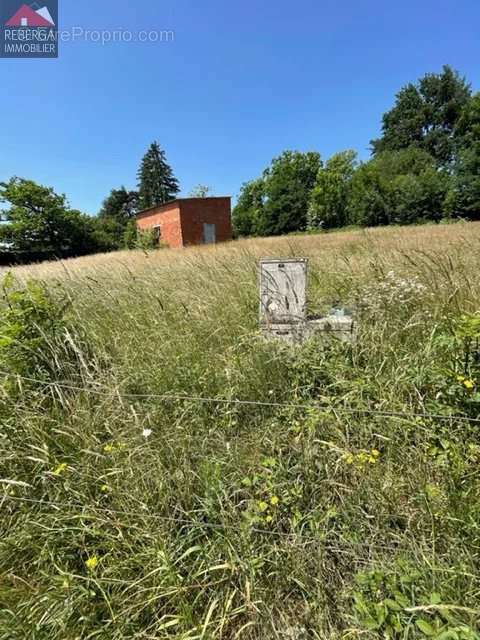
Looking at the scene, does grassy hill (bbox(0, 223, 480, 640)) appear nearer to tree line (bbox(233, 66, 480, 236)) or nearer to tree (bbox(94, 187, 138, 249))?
tree line (bbox(233, 66, 480, 236))

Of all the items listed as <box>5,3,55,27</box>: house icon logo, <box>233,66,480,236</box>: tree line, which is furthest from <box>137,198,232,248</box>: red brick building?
<box>5,3,55,27</box>: house icon logo

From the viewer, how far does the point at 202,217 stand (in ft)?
56.4

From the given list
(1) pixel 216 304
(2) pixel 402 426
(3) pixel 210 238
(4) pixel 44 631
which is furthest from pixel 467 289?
(3) pixel 210 238

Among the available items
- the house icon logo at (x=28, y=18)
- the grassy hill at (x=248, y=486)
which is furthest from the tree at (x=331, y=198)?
the grassy hill at (x=248, y=486)

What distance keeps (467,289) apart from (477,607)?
1.92m

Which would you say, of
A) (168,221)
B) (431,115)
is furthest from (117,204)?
(431,115)

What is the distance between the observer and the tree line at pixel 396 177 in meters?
21.3

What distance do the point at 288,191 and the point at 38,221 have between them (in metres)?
23.8

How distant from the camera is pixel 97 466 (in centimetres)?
127

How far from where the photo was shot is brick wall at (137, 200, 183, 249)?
1653 centimetres

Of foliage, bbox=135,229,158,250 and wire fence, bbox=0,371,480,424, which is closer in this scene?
wire fence, bbox=0,371,480,424

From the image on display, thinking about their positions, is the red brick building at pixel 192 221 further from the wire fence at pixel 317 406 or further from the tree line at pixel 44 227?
the wire fence at pixel 317 406

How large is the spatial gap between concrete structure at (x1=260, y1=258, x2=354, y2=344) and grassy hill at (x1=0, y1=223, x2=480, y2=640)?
15 cm

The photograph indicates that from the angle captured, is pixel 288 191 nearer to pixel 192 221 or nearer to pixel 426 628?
pixel 192 221
